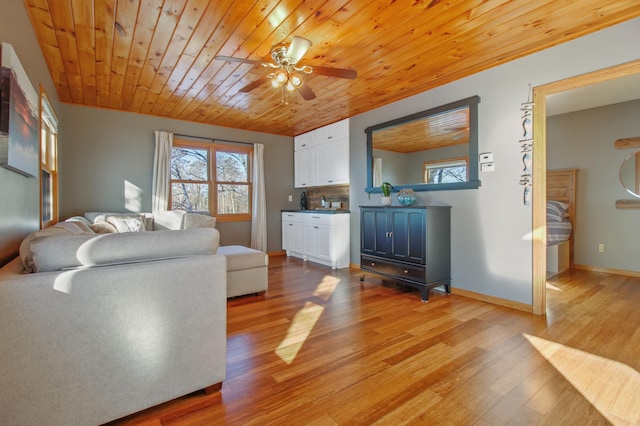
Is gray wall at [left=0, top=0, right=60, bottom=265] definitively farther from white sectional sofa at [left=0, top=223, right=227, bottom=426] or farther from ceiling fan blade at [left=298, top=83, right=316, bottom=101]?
ceiling fan blade at [left=298, top=83, right=316, bottom=101]

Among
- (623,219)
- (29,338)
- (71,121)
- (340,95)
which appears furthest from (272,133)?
(623,219)

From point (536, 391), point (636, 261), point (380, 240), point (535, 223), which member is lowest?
point (536, 391)

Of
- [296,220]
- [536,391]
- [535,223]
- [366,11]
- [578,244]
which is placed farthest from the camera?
[296,220]

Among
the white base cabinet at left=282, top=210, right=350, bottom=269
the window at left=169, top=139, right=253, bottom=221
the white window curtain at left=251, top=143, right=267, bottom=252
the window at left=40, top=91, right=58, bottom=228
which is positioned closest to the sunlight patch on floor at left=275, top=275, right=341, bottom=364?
the white base cabinet at left=282, top=210, right=350, bottom=269

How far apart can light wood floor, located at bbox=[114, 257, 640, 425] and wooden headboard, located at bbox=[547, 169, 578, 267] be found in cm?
175

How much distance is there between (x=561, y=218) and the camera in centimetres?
446

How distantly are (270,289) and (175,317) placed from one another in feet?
7.20

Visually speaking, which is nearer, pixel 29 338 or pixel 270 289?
pixel 29 338

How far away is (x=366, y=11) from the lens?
2186mm

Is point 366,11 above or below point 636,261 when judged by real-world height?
above

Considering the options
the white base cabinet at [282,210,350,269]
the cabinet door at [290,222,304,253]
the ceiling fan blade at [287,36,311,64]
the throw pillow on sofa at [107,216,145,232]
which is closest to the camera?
the ceiling fan blade at [287,36,311,64]

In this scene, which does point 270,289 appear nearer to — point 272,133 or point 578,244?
point 272,133

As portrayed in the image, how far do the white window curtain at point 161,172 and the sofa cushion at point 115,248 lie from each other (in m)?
3.53

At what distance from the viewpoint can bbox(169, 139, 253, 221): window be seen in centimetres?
515
